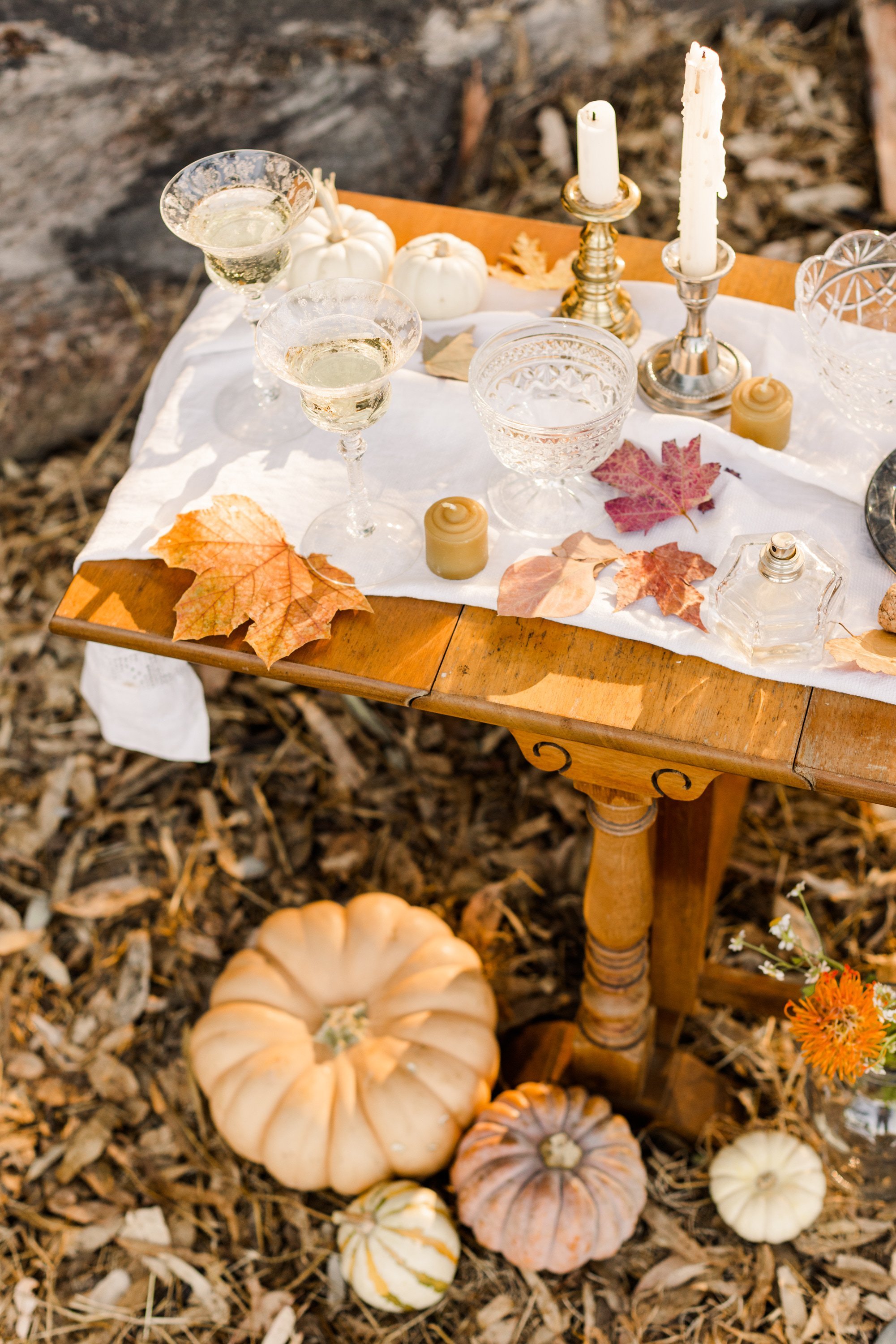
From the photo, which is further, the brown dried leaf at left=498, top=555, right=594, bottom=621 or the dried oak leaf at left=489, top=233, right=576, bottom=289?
the dried oak leaf at left=489, top=233, right=576, bottom=289

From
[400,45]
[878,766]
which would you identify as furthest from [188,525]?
[400,45]

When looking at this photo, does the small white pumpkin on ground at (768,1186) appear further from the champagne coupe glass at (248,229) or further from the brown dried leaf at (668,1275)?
the champagne coupe glass at (248,229)

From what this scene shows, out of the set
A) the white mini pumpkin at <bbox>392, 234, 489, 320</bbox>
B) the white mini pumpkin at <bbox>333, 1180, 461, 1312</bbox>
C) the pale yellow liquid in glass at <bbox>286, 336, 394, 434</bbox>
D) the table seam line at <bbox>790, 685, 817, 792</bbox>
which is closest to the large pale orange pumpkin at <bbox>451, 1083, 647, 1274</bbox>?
the white mini pumpkin at <bbox>333, 1180, 461, 1312</bbox>

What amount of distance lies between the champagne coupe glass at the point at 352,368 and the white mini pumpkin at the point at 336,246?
144mm

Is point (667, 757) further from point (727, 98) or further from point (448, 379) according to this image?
point (727, 98)

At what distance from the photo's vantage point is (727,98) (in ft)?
10.2

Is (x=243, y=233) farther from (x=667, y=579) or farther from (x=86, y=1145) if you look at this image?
(x=86, y=1145)

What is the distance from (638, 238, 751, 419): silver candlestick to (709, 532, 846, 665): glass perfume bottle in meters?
0.26

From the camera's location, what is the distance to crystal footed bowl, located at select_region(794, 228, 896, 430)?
1.31 m

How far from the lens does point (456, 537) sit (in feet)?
3.93

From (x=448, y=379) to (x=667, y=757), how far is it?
55 cm

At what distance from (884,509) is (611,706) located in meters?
0.35

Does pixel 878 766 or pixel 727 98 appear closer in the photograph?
pixel 878 766

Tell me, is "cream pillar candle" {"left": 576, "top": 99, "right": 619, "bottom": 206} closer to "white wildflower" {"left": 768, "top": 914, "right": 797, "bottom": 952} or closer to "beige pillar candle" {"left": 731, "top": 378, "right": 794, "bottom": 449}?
"beige pillar candle" {"left": 731, "top": 378, "right": 794, "bottom": 449}
